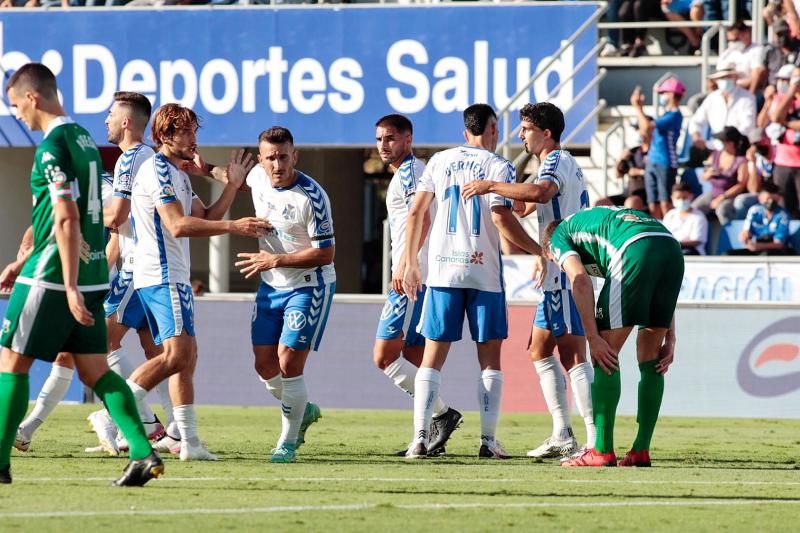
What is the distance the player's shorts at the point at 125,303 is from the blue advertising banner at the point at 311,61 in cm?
955

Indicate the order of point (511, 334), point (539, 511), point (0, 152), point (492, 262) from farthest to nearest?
point (0, 152)
point (511, 334)
point (492, 262)
point (539, 511)

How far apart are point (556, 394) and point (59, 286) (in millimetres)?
4174

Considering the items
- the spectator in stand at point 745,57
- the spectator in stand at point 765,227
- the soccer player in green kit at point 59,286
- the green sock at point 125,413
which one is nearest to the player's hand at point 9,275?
the soccer player in green kit at point 59,286

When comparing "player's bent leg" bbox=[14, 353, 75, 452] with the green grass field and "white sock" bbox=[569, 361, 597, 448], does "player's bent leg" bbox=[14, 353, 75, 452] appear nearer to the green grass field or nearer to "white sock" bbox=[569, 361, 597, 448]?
the green grass field

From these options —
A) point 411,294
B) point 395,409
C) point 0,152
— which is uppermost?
point 0,152

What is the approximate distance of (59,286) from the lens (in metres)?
7.47

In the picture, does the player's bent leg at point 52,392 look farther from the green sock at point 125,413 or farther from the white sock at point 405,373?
the green sock at point 125,413

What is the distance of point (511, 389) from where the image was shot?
16.0 meters

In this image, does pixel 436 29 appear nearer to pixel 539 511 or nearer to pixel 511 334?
pixel 511 334

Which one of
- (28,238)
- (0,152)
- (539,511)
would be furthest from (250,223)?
(0,152)

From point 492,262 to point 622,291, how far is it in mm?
1360

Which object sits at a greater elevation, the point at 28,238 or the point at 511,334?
the point at 28,238

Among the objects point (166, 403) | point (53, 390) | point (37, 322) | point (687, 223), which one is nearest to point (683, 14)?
point (687, 223)

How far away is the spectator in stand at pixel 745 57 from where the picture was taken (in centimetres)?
1916
